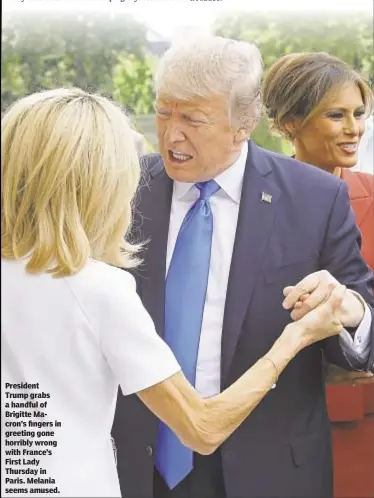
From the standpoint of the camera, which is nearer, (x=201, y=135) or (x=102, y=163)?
(x=102, y=163)

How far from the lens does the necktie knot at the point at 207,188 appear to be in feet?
4.88

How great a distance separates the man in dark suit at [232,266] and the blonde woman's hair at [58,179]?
0.98 ft

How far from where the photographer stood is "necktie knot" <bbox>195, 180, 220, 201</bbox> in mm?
1488

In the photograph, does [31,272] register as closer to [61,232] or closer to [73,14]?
[61,232]

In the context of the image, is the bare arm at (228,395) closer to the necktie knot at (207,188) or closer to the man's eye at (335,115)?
the necktie knot at (207,188)

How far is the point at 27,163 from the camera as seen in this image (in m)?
1.15

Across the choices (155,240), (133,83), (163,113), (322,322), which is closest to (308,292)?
(322,322)

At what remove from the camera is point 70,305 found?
114 centimetres

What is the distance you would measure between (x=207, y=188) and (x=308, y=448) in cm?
47

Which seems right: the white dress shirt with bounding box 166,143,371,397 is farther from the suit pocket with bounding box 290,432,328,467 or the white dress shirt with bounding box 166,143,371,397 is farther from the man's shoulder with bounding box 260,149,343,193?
the suit pocket with bounding box 290,432,328,467

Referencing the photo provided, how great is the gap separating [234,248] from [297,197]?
14 centimetres

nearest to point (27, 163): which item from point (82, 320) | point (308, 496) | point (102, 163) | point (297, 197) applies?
point (102, 163)

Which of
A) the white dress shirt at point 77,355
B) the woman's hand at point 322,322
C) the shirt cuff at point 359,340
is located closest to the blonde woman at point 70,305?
the white dress shirt at point 77,355

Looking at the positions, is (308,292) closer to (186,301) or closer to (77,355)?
(186,301)
